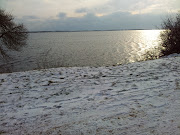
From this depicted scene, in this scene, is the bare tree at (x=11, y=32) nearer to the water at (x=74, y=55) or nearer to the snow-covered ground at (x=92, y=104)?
the water at (x=74, y=55)

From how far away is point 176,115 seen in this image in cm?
345

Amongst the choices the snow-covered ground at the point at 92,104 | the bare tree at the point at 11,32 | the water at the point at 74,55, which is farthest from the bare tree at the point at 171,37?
the bare tree at the point at 11,32

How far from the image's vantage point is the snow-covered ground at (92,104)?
10.5 feet

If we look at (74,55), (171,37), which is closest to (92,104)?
(171,37)

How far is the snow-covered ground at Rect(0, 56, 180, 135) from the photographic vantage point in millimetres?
3206

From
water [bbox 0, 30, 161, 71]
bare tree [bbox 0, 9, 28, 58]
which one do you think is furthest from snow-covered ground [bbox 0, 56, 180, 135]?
bare tree [bbox 0, 9, 28, 58]

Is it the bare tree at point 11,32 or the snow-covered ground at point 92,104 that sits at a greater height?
the bare tree at point 11,32

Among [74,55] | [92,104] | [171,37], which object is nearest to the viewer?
[92,104]

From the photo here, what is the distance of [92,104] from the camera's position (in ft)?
14.1

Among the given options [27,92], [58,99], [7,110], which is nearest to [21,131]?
[7,110]

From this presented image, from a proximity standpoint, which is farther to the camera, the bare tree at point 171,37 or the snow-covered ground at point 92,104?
the bare tree at point 171,37

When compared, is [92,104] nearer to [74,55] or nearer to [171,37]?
[171,37]

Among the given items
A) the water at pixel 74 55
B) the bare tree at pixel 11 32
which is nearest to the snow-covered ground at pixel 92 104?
the water at pixel 74 55

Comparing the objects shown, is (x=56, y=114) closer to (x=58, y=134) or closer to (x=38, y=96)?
(x=58, y=134)
